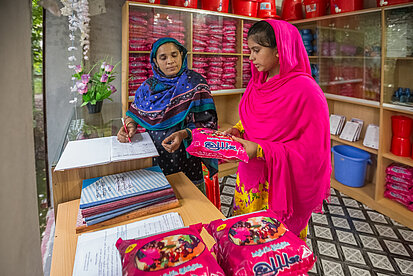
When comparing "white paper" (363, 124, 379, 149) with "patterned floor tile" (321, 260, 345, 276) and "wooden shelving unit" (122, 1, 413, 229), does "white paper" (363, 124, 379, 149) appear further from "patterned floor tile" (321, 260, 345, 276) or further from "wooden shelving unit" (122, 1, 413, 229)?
"patterned floor tile" (321, 260, 345, 276)

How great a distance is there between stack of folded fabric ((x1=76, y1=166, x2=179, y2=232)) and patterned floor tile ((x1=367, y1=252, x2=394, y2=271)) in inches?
72.7

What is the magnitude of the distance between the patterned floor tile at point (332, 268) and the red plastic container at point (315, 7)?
2.83 meters

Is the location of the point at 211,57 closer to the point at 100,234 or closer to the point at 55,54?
the point at 55,54

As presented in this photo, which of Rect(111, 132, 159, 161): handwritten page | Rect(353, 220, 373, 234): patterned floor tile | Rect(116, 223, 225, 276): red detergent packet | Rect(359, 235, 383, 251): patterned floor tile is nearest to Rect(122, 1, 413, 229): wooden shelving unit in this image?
Rect(353, 220, 373, 234): patterned floor tile

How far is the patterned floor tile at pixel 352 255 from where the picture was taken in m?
2.09

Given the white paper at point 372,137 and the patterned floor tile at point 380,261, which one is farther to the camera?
the white paper at point 372,137

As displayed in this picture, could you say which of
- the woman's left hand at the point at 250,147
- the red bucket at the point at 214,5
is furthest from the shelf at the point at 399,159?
the red bucket at the point at 214,5

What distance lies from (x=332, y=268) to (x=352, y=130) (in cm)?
176

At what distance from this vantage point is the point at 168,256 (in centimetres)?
50

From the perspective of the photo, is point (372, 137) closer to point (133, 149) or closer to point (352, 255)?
point (352, 255)

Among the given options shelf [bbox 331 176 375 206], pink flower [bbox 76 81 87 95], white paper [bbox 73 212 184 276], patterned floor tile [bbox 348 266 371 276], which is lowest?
patterned floor tile [bbox 348 266 371 276]

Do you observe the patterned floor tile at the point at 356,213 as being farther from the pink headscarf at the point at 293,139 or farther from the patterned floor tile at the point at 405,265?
the pink headscarf at the point at 293,139

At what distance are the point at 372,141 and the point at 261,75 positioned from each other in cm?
202

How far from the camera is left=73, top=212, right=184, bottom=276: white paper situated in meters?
0.71
